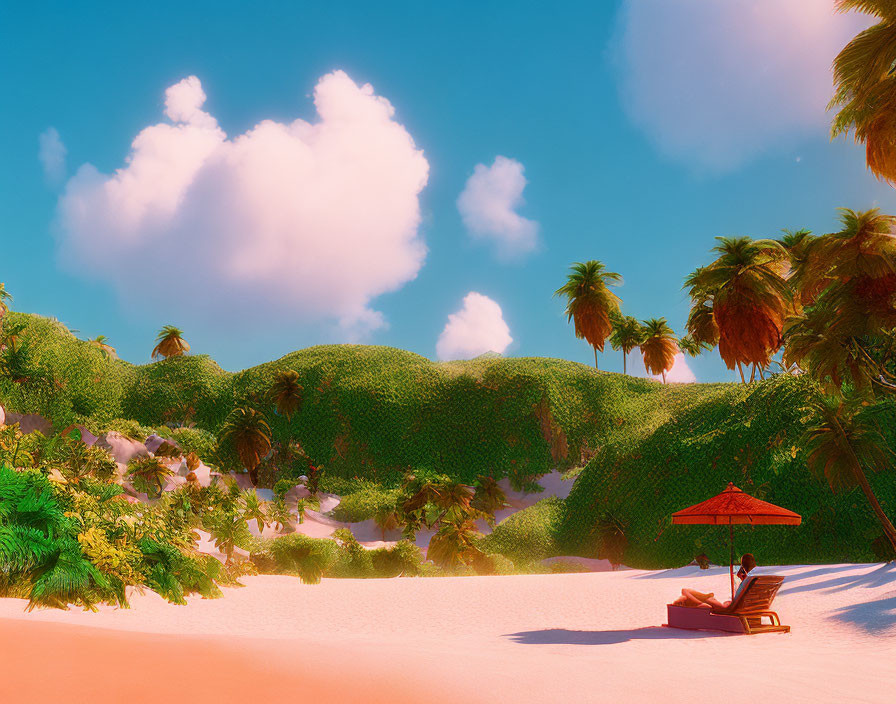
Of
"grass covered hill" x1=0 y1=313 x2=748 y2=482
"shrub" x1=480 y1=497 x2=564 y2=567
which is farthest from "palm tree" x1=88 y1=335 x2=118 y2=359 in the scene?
"shrub" x1=480 y1=497 x2=564 y2=567

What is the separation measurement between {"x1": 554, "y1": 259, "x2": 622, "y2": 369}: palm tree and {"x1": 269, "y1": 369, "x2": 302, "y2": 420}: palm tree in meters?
16.6

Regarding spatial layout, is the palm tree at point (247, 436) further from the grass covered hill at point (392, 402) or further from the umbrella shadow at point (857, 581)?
the umbrella shadow at point (857, 581)

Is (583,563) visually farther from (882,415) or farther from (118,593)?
(118,593)

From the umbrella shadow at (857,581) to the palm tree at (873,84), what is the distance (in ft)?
23.1

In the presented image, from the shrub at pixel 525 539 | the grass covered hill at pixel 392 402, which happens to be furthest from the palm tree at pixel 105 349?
the shrub at pixel 525 539

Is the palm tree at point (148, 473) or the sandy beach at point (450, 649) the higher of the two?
the palm tree at point (148, 473)

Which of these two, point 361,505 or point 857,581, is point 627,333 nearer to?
point 361,505

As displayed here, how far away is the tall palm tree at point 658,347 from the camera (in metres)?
48.8

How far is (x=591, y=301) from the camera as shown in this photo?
132 feet

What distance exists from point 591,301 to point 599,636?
3260 cm

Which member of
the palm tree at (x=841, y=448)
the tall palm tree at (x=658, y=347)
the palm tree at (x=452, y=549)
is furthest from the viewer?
the tall palm tree at (x=658, y=347)

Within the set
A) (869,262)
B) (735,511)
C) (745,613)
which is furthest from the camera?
(869,262)

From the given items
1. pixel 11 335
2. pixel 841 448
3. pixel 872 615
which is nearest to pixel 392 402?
pixel 11 335

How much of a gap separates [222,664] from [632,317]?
4835cm
